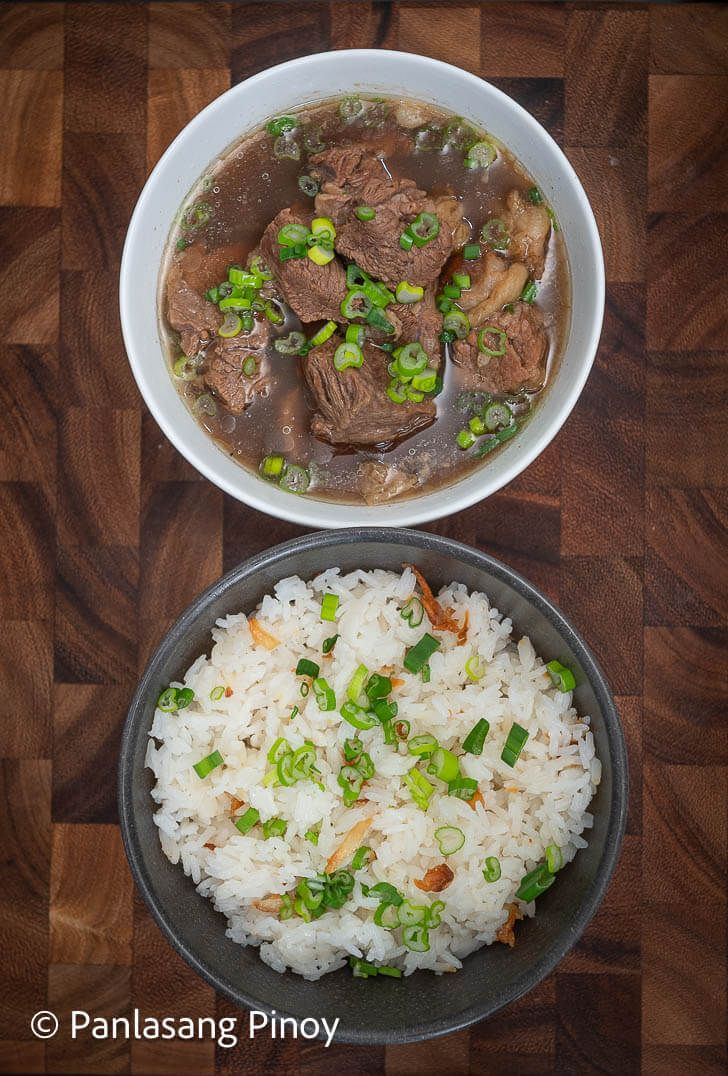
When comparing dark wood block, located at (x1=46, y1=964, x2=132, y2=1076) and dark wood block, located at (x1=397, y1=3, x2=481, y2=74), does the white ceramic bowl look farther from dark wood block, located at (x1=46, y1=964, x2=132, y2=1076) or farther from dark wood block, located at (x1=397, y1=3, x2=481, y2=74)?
dark wood block, located at (x1=46, y1=964, x2=132, y2=1076)

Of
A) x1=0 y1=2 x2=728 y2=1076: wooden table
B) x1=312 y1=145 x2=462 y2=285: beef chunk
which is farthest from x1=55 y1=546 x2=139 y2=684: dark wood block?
x1=312 y1=145 x2=462 y2=285: beef chunk

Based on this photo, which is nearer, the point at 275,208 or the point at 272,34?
the point at 275,208

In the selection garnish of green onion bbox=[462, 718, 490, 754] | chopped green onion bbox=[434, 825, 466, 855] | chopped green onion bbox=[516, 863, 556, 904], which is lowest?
chopped green onion bbox=[516, 863, 556, 904]

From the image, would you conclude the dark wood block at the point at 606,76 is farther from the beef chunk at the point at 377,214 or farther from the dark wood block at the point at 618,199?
the beef chunk at the point at 377,214

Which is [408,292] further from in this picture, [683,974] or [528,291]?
[683,974]

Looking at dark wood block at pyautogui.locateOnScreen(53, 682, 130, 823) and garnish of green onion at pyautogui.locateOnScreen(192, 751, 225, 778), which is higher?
garnish of green onion at pyautogui.locateOnScreen(192, 751, 225, 778)

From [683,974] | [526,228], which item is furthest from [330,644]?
[683,974]

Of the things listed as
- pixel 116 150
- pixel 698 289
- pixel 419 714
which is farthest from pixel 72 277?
pixel 698 289
